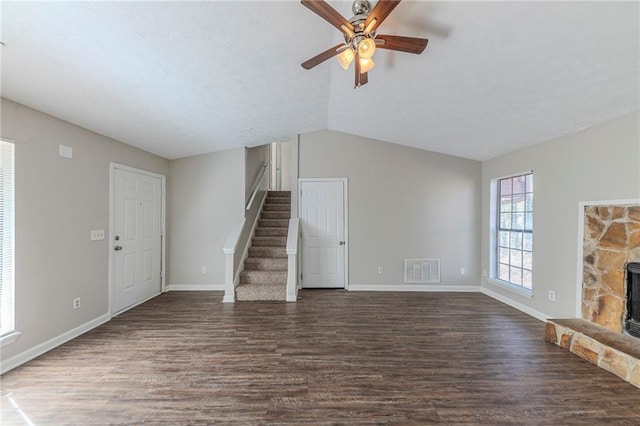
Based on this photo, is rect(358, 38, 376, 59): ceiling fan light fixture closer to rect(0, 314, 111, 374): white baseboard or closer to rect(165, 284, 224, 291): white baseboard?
rect(0, 314, 111, 374): white baseboard

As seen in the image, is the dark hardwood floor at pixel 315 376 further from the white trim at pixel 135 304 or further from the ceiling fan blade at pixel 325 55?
the ceiling fan blade at pixel 325 55

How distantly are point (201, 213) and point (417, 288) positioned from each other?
4136 millimetres

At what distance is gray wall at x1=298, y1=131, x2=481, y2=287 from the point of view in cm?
489

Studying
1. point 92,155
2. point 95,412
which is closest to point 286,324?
point 95,412

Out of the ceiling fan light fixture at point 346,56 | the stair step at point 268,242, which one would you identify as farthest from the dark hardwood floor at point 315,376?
the ceiling fan light fixture at point 346,56

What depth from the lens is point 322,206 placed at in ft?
16.5

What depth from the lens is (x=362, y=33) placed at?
6.03 feet

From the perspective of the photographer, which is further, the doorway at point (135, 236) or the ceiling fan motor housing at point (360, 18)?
the doorway at point (135, 236)

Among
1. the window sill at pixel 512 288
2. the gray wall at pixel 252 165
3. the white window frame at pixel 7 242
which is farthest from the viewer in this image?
the gray wall at pixel 252 165

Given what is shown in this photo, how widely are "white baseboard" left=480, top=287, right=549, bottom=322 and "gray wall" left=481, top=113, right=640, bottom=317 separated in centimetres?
4

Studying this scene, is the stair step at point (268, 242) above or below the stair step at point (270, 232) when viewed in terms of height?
below

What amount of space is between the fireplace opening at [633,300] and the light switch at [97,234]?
5756 mm

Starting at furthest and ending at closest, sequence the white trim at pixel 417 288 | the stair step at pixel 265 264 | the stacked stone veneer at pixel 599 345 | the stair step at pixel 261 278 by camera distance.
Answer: the white trim at pixel 417 288 < the stair step at pixel 265 264 < the stair step at pixel 261 278 < the stacked stone veneer at pixel 599 345

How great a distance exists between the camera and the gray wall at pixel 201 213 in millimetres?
4906
